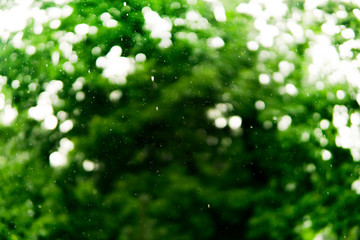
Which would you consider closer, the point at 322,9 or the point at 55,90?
the point at 55,90

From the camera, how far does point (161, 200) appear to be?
989 millimetres

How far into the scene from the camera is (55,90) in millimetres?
1046

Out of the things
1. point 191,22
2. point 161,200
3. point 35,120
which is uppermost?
point 191,22

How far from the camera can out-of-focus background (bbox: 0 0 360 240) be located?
100cm

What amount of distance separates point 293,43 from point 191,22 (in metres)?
0.30

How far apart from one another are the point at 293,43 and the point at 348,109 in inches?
10.1

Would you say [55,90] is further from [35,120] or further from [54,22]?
[54,22]

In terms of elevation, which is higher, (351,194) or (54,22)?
(54,22)

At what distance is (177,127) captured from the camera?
1021 mm

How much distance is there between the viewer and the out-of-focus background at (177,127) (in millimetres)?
999

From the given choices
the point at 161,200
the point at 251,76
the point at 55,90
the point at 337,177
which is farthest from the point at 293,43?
the point at 55,90

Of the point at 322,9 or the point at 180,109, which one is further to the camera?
the point at 322,9

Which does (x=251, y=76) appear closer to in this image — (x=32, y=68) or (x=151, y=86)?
(x=151, y=86)

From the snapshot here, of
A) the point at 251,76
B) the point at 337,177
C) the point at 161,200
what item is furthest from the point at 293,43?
the point at 161,200
